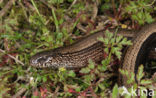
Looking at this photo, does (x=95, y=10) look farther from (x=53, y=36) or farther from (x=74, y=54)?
(x=74, y=54)

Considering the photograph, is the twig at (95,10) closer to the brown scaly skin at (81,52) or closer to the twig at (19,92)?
the brown scaly skin at (81,52)

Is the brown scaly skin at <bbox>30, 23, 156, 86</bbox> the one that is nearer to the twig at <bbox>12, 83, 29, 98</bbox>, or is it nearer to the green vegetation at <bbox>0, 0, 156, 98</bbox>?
the green vegetation at <bbox>0, 0, 156, 98</bbox>

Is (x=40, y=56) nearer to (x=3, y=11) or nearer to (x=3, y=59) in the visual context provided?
(x=3, y=59)

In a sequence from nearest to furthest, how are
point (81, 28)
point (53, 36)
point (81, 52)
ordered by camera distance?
point (81, 52) < point (53, 36) < point (81, 28)

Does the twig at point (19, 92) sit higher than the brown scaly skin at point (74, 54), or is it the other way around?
the brown scaly skin at point (74, 54)

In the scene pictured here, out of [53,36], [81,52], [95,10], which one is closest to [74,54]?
[81,52]

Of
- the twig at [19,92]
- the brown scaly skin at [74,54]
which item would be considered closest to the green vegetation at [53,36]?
the twig at [19,92]

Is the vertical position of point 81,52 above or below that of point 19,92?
above

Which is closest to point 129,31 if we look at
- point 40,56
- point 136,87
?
point 136,87

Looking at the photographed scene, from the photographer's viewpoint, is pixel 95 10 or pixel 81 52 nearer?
pixel 81 52
